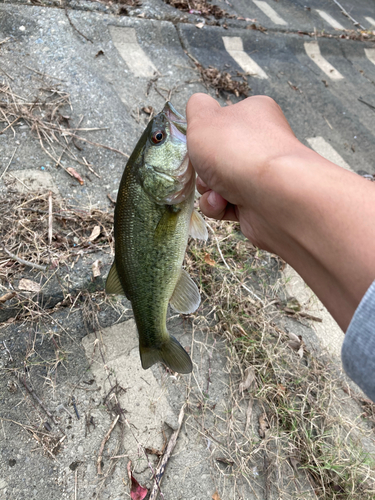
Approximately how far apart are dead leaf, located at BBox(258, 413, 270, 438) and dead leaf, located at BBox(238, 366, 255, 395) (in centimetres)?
20

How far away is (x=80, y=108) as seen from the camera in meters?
3.33

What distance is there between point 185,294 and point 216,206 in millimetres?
513

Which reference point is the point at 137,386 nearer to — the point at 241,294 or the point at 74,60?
the point at 241,294

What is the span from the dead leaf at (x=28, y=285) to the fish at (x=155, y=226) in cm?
75

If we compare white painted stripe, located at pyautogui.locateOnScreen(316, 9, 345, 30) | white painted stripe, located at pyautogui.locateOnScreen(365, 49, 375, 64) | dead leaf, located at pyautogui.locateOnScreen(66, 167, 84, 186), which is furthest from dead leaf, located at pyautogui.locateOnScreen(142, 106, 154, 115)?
white painted stripe, located at pyautogui.locateOnScreen(365, 49, 375, 64)

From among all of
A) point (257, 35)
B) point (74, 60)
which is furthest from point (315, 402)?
point (257, 35)

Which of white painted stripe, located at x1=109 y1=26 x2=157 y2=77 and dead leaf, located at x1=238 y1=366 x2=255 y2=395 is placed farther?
white painted stripe, located at x1=109 y1=26 x2=157 y2=77

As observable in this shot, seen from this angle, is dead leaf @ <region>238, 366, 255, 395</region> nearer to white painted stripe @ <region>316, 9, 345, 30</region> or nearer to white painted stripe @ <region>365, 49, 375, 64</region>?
white painted stripe @ <region>365, 49, 375, 64</region>

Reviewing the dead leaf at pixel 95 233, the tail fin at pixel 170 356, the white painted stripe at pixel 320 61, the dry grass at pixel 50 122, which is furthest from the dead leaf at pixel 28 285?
the white painted stripe at pixel 320 61

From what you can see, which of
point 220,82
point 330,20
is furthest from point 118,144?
point 330,20

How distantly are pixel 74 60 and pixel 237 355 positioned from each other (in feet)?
10.8

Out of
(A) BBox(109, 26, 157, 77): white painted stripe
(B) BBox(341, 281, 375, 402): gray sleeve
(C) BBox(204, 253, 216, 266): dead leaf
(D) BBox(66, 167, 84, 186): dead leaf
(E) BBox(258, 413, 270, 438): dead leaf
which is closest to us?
(B) BBox(341, 281, 375, 402): gray sleeve

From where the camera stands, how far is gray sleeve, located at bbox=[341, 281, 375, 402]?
922mm

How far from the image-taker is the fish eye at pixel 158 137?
5.50 ft
